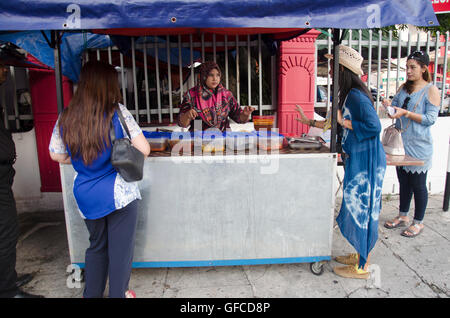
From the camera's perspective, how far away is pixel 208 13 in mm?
2256

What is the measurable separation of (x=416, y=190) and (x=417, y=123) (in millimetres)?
711

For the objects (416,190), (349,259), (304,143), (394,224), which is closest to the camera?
(304,143)

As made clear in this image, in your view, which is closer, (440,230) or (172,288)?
(172,288)

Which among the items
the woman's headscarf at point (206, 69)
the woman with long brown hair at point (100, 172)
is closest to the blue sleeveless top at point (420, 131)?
the woman's headscarf at point (206, 69)

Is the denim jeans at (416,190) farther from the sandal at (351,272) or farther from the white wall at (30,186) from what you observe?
the white wall at (30,186)

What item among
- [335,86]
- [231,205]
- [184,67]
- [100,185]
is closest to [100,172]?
[100,185]

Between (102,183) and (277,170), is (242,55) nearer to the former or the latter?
(277,170)

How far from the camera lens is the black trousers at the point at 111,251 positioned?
2322 millimetres

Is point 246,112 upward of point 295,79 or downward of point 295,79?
downward

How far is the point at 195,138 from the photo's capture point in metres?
2.93

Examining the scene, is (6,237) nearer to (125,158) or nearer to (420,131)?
(125,158)

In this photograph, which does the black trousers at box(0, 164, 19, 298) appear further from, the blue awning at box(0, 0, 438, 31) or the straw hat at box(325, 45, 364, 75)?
the straw hat at box(325, 45, 364, 75)

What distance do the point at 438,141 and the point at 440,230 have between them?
1684 mm
